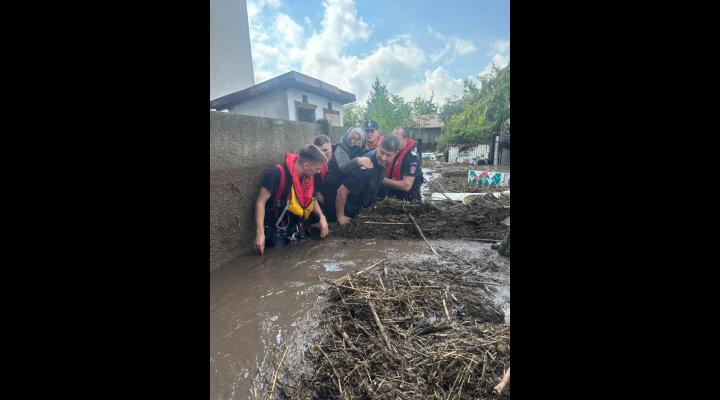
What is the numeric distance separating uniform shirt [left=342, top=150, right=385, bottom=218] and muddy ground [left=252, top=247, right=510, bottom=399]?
2.47 meters

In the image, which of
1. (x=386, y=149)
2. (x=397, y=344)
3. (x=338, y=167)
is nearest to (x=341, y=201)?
(x=338, y=167)

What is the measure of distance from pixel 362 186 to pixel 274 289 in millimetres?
2782

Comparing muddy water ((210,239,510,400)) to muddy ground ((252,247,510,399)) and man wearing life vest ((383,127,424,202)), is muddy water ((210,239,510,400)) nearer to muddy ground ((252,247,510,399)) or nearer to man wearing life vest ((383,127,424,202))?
muddy ground ((252,247,510,399))

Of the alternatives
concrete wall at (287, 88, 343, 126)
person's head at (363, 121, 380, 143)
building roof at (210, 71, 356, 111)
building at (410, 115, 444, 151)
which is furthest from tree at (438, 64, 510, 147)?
person's head at (363, 121, 380, 143)

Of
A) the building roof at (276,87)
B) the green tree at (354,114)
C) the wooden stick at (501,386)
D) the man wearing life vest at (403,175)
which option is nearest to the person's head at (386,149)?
the man wearing life vest at (403,175)

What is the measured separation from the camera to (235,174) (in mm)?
3738

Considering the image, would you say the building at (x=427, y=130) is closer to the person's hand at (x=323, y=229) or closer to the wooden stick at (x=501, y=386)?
the person's hand at (x=323, y=229)

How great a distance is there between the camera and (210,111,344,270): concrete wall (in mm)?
3477

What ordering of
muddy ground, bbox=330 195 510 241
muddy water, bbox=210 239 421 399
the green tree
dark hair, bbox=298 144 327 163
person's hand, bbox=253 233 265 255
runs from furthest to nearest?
the green tree < muddy ground, bbox=330 195 510 241 < dark hair, bbox=298 144 327 163 < person's hand, bbox=253 233 265 255 < muddy water, bbox=210 239 421 399

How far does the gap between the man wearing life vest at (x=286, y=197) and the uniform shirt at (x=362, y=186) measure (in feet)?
3.25
